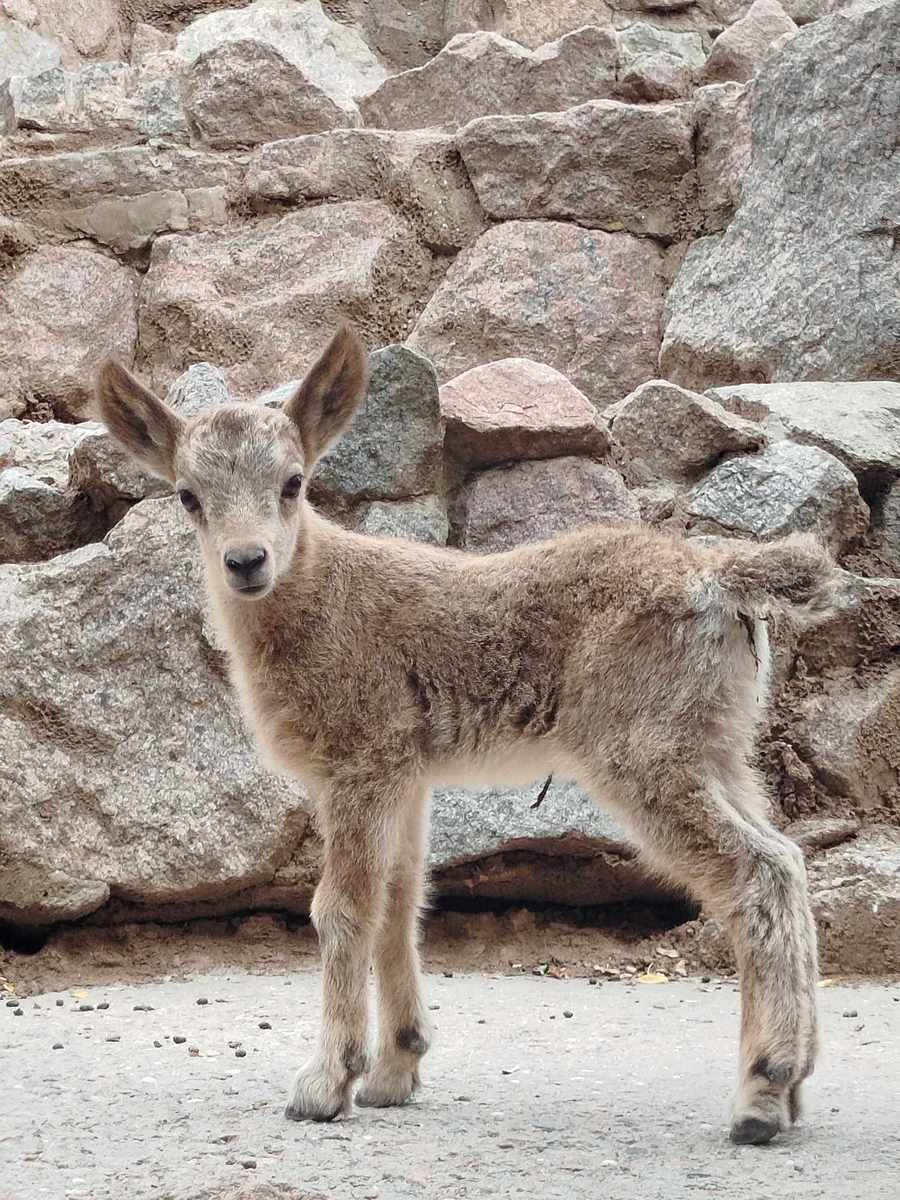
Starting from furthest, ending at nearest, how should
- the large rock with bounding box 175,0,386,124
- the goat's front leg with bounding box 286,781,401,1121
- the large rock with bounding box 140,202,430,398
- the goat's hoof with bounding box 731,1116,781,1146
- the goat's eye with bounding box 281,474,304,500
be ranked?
the large rock with bounding box 175,0,386,124
the large rock with bounding box 140,202,430,398
the goat's eye with bounding box 281,474,304,500
the goat's front leg with bounding box 286,781,401,1121
the goat's hoof with bounding box 731,1116,781,1146

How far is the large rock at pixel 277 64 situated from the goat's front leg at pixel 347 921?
7.45 meters

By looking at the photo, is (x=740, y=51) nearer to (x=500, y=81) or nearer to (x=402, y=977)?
(x=500, y=81)

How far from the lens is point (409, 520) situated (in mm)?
8875

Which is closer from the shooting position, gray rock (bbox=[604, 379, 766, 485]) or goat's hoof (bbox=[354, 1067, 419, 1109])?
goat's hoof (bbox=[354, 1067, 419, 1109])

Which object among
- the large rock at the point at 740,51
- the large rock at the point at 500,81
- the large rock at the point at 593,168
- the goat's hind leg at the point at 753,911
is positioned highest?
the large rock at the point at 740,51

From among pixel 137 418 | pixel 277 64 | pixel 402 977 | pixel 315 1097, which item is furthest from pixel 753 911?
pixel 277 64

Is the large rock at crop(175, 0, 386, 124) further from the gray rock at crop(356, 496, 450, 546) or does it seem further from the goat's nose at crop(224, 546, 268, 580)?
the goat's nose at crop(224, 546, 268, 580)

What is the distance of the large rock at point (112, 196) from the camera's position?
11.3 metres

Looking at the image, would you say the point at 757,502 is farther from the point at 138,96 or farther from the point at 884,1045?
the point at 138,96

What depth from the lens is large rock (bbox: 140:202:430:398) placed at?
10898 millimetres

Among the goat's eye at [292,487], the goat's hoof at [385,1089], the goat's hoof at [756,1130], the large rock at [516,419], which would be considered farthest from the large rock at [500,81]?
the goat's hoof at [756,1130]

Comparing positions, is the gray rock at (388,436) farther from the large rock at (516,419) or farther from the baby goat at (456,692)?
the baby goat at (456,692)

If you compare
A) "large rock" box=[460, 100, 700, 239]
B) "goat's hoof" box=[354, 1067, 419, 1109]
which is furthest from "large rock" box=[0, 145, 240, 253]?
"goat's hoof" box=[354, 1067, 419, 1109]

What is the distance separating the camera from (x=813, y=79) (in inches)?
411
